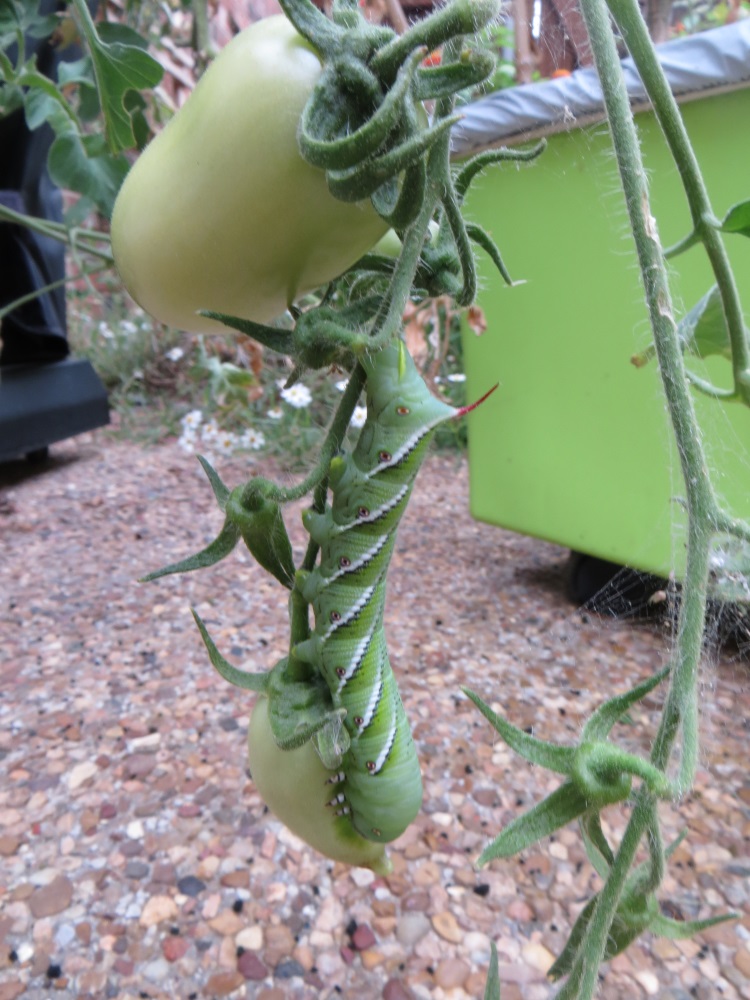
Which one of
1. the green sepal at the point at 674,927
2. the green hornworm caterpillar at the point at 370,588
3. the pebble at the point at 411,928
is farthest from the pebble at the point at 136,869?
the green sepal at the point at 674,927

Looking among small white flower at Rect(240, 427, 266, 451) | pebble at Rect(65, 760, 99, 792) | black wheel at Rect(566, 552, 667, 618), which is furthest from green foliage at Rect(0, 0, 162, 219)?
small white flower at Rect(240, 427, 266, 451)

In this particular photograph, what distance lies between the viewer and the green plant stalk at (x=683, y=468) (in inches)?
9.6

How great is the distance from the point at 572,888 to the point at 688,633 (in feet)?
2.25

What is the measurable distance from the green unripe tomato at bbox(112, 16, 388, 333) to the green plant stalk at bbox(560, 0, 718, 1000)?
83mm

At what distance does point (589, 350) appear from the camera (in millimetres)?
1251

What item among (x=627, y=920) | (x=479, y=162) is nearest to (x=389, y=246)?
(x=479, y=162)

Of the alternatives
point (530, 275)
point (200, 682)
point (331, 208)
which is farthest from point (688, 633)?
point (530, 275)

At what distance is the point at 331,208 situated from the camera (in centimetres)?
23

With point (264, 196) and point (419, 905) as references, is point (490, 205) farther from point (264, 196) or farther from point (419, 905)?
point (264, 196)

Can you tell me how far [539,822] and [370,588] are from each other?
0.40ft

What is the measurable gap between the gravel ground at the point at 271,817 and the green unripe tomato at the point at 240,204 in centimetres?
43

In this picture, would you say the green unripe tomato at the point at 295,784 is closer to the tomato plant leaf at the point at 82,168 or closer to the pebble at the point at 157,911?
the pebble at the point at 157,911

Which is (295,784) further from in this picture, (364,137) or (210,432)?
(210,432)

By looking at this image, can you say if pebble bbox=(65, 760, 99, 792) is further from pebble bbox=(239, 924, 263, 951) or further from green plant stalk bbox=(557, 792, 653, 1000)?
green plant stalk bbox=(557, 792, 653, 1000)
